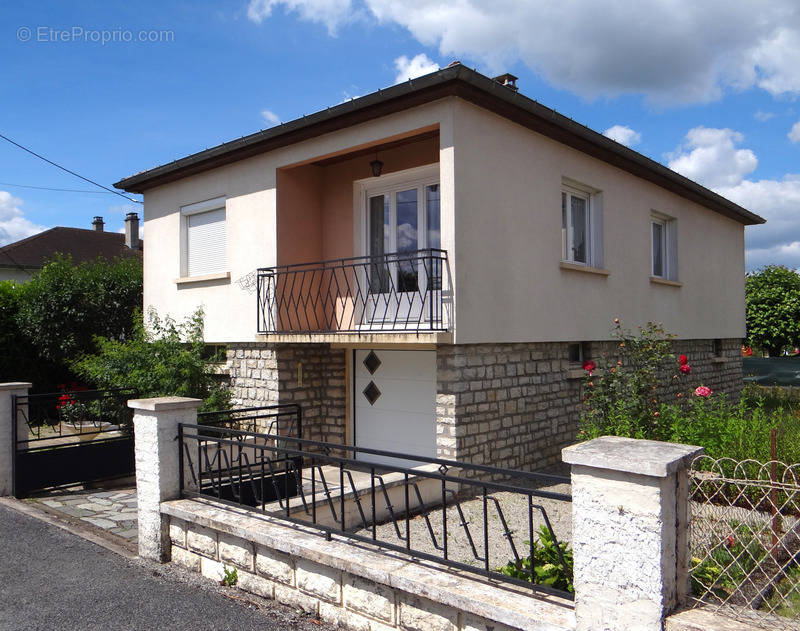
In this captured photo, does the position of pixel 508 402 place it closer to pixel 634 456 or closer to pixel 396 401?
pixel 396 401

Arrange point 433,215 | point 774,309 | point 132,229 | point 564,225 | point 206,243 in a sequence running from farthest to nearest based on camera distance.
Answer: point 132,229, point 774,309, point 206,243, point 564,225, point 433,215

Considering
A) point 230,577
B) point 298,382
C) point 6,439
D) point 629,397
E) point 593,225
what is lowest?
point 230,577

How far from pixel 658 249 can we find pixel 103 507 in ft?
31.8

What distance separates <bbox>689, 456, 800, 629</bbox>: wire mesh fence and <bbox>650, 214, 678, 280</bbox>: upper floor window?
227 inches

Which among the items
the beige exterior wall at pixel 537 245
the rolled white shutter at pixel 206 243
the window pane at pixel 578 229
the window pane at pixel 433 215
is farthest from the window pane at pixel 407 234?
the rolled white shutter at pixel 206 243

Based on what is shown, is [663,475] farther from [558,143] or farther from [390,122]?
[558,143]

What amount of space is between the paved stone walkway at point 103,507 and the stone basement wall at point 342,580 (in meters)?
1.52

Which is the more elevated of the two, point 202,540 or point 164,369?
point 164,369

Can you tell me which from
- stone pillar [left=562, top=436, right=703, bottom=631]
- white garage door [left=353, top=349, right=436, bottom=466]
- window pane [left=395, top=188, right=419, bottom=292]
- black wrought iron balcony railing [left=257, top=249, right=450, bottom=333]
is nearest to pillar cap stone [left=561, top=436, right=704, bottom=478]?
stone pillar [left=562, top=436, right=703, bottom=631]

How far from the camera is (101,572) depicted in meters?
5.14

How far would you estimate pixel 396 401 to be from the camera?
8852mm

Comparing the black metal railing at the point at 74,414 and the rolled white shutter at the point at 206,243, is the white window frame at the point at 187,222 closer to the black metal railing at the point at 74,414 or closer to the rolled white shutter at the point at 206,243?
the rolled white shutter at the point at 206,243

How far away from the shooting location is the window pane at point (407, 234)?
8.48 m

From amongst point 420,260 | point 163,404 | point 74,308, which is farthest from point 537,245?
point 74,308
